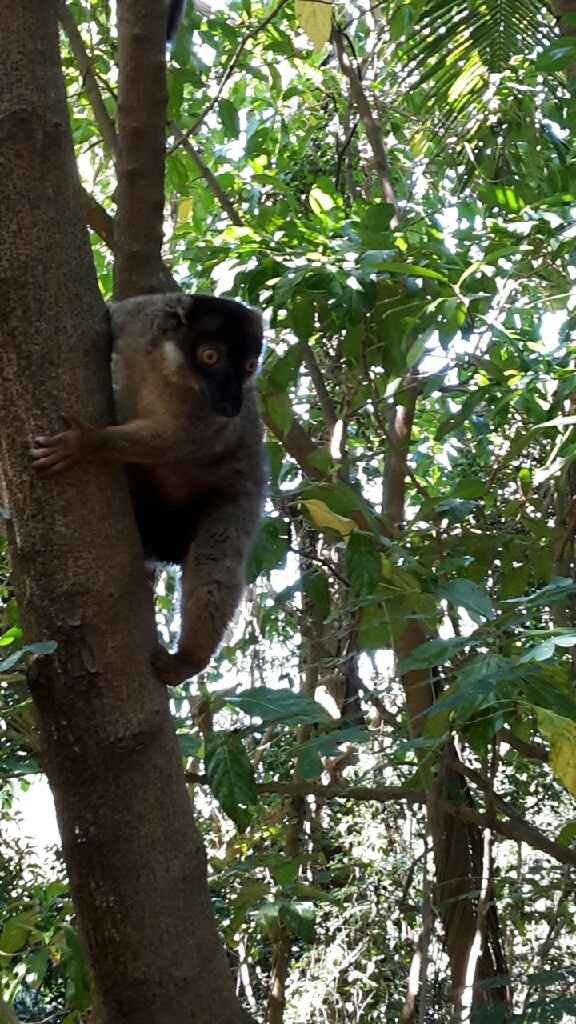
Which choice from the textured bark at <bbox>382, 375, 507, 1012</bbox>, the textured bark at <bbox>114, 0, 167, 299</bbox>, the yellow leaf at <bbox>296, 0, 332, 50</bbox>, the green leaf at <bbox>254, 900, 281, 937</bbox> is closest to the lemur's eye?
the textured bark at <bbox>114, 0, 167, 299</bbox>

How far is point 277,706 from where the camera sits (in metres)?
2.60

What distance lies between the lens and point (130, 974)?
1.75 m

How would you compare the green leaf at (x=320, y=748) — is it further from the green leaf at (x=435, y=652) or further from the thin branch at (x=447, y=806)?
the thin branch at (x=447, y=806)

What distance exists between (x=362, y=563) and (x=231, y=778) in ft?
2.02

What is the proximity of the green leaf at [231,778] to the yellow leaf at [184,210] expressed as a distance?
13.7 ft

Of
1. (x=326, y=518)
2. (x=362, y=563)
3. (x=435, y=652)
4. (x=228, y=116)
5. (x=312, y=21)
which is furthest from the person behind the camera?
(x=228, y=116)

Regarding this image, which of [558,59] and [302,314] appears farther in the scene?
[302,314]

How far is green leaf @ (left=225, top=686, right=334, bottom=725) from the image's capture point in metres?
2.55

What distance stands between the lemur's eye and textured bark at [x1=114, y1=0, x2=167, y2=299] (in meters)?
0.71

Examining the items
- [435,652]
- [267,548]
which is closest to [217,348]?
[267,548]

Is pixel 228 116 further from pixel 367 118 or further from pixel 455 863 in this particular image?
A: pixel 455 863

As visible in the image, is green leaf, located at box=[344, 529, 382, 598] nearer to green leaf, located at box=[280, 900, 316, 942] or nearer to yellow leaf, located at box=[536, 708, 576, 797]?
yellow leaf, located at box=[536, 708, 576, 797]

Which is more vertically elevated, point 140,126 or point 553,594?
point 140,126

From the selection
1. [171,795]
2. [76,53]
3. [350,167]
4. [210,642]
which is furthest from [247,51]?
[171,795]
